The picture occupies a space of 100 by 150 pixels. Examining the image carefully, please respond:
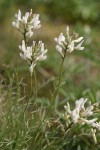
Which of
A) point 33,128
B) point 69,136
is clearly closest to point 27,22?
point 33,128

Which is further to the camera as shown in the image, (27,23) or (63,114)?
(63,114)

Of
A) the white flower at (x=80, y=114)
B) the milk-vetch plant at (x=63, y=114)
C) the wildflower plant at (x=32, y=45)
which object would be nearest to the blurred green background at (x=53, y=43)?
the milk-vetch plant at (x=63, y=114)

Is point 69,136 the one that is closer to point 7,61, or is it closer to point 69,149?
point 69,149

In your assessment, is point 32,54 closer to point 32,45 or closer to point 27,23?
point 32,45

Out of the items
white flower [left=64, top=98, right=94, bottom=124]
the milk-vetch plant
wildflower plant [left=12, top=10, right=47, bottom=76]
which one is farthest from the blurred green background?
white flower [left=64, top=98, right=94, bottom=124]

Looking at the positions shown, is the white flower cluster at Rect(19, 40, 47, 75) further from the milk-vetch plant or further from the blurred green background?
the blurred green background

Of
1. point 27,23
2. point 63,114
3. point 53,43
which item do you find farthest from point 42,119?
point 53,43

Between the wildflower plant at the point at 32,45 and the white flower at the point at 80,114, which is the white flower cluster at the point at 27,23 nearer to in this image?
the wildflower plant at the point at 32,45
